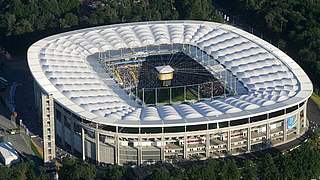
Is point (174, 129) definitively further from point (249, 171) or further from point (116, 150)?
point (249, 171)

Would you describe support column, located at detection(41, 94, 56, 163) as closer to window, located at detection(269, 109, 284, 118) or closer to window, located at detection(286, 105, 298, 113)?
window, located at detection(269, 109, 284, 118)

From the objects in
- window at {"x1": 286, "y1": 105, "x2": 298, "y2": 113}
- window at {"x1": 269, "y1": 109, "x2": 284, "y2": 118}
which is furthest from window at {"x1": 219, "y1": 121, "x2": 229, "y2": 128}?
window at {"x1": 286, "y1": 105, "x2": 298, "y2": 113}

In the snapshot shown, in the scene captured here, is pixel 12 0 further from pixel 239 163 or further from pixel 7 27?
pixel 239 163

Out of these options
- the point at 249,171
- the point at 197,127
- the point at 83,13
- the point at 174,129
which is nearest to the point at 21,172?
the point at 174,129

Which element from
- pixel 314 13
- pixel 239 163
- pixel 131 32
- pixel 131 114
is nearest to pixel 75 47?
pixel 131 32

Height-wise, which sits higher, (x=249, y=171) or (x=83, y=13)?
(x=83, y=13)
